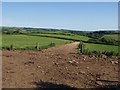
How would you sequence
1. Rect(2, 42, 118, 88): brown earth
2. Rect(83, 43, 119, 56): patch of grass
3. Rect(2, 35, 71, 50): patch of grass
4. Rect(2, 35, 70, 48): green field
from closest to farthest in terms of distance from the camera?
1. Rect(2, 42, 118, 88): brown earth
2. Rect(83, 43, 119, 56): patch of grass
3. Rect(2, 35, 71, 50): patch of grass
4. Rect(2, 35, 70, 48): green field

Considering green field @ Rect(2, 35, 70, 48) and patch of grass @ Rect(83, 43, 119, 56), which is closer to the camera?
patch of grass @ Rect(83, 43, 119, 56)

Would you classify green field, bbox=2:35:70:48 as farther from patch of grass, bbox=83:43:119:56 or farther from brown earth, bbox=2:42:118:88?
brown earth, bbox=2:42:118:88

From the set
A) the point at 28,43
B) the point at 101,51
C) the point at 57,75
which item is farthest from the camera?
the point at 28,43

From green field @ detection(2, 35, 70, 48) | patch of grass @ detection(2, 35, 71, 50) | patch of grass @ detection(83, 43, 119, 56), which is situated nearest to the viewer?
patch of grass @ detection(83, 43, 119, 56)

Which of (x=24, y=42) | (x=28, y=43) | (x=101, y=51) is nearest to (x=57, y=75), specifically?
(x=101, y=51)

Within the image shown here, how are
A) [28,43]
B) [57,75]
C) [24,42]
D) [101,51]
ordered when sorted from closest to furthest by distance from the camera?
[57,75] < [101,51] < [28,43] < [24,42]

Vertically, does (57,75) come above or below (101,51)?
above

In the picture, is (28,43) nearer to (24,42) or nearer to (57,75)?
(24,42)

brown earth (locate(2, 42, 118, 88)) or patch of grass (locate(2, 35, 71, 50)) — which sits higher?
brown earth (locate(2, 42, 118, 88))

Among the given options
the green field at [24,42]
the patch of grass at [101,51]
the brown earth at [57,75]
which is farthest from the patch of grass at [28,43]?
the brown earth at [57,75]

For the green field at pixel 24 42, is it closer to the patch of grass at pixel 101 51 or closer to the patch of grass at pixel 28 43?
the patch of grass at pixel 28 43

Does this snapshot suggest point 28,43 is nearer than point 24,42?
Yes

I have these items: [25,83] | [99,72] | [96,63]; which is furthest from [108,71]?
[25,83]

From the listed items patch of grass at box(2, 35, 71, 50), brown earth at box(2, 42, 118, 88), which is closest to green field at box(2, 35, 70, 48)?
patch of grass at box(2, 35, 71, 50)
